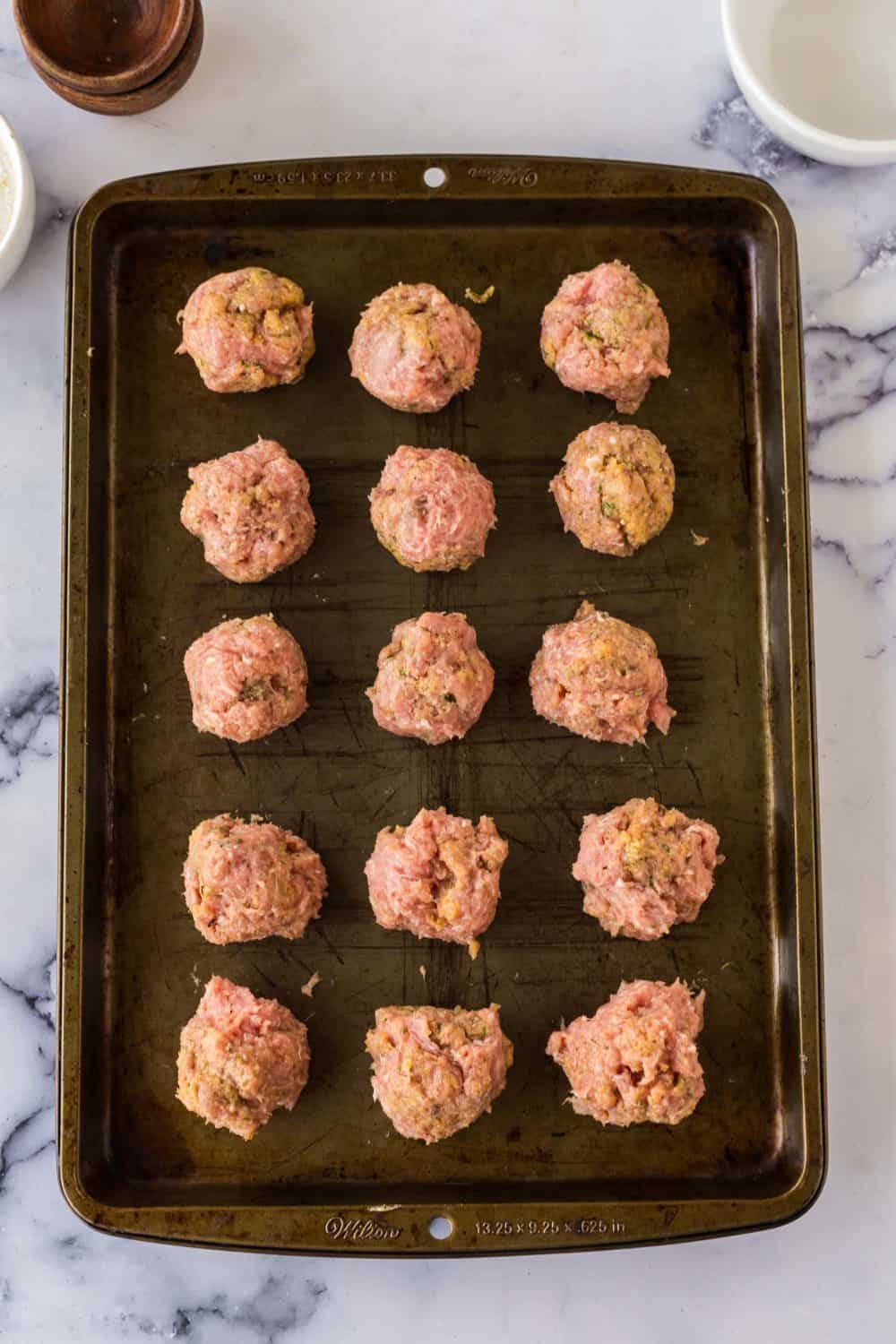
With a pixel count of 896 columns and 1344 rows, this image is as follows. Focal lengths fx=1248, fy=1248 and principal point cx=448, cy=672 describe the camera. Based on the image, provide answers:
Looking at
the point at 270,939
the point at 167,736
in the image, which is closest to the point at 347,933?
the point at 270,939

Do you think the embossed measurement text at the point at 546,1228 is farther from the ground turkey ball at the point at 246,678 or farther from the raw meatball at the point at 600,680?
the ground turkey ball at the point at 246,678

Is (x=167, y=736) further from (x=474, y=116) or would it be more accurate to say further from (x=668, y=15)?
(x=668, y=15)

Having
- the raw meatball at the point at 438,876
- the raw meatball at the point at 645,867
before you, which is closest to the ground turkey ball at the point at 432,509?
the raw meatball at the point at 438,876

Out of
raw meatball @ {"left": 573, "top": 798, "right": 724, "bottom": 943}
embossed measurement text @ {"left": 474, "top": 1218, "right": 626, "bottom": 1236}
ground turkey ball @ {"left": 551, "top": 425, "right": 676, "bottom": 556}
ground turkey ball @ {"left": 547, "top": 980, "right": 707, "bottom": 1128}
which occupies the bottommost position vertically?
embossed measurement text @ {"left": 474, "top": 1218, "right": 626, "bottom": 1236}

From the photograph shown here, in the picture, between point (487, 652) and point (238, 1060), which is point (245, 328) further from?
point (238, 1060)

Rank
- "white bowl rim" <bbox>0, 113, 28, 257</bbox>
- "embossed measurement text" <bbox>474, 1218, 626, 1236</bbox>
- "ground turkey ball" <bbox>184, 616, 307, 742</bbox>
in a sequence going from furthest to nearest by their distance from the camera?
"white bowl rim" <bbox>0, 113, 28, 257</bbox>
"ground turkey ball" <bbox>184, 616, 307, 742</bbox>
"embossed measurement text" <bbox>474, 1218, 626, 1236</bbox>

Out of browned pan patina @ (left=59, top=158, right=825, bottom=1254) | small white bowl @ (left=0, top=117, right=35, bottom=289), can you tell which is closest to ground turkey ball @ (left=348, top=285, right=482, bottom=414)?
browned pan patina @ (left=59, top=158, right=825, bottom=1254)

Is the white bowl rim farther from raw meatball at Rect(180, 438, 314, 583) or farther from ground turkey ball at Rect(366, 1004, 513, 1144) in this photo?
ground turkey ball at Rect(366, 1004, 513, 1144)
